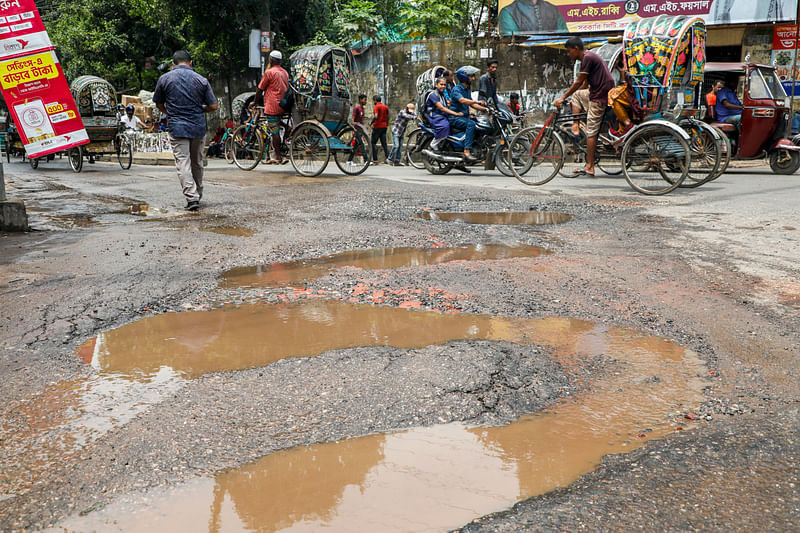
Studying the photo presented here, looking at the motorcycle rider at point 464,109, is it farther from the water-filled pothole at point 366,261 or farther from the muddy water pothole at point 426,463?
the muddy water pothole at point 426,463

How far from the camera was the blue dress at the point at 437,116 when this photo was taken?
10875 millimetres

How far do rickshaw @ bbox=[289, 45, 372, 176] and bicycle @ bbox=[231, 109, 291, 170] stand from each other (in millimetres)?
357

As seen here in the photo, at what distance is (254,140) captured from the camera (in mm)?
11188

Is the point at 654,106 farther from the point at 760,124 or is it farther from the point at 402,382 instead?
→ the point at 402,382

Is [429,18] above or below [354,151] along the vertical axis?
above

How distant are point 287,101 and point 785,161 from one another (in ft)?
27.4

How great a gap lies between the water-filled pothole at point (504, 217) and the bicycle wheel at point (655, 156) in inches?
79.3

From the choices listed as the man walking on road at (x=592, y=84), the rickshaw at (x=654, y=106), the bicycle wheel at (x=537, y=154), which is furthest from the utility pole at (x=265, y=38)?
the man walking on road at (x=592, y=84)

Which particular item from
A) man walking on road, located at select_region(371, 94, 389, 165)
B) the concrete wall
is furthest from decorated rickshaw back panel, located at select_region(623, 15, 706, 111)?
the concrete wall

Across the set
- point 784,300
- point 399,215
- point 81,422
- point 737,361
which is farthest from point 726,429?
point 399,215

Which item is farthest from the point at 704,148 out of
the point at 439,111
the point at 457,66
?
the point at 457,66

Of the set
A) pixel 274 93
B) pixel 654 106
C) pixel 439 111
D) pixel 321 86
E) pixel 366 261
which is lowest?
pixel 366 261

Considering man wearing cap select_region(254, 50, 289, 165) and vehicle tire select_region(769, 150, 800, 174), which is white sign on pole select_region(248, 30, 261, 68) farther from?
vehicle tire select_region(769, 150, 800, 174)

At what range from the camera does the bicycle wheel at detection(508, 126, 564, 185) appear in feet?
27.2
